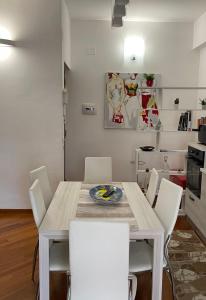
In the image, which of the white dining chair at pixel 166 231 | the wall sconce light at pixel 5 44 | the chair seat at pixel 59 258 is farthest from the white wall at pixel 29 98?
the white dining chair at pixel 166 231

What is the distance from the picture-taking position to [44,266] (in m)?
1.89

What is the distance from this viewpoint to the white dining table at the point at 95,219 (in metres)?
1.84

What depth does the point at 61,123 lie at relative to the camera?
3863 mm

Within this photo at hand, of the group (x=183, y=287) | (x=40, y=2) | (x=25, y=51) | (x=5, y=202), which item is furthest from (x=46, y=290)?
(x=40, y=2)

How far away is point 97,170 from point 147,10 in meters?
2.44

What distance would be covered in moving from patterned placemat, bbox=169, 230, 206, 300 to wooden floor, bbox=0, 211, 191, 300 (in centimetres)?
12

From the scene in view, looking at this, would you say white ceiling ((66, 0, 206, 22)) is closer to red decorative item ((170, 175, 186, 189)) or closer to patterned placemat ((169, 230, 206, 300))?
red decorative item ((170, 175, 186, 189))

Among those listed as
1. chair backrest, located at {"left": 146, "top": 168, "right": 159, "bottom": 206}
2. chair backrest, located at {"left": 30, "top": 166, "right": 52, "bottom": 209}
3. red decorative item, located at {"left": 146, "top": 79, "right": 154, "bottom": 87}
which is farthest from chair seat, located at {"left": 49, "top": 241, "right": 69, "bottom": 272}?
red decorative item, located at {"left": 146, "top": 79, "right": 154, "bottom": 87}

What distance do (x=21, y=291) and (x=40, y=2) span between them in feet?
10.7

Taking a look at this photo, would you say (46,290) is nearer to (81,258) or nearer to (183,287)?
(81,258)

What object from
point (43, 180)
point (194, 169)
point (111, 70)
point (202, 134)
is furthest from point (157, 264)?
point (111, 70)

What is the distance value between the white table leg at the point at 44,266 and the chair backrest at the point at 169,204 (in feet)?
2.80

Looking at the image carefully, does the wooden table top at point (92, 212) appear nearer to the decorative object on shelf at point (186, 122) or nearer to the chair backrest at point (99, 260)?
the chair backrest at point (99, 260)

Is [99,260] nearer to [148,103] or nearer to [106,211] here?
[106,211]
